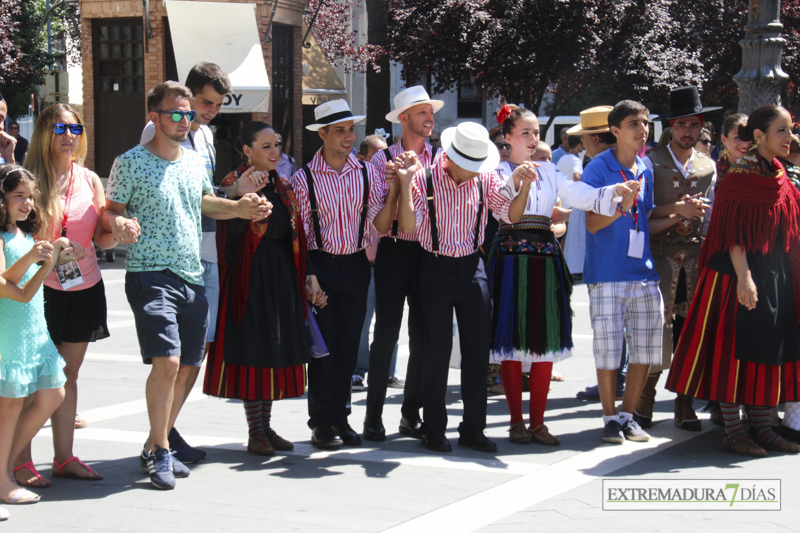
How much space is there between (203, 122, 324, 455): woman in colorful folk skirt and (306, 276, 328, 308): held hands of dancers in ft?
0.08

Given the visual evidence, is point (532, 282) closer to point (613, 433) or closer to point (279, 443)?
point (613, 433)

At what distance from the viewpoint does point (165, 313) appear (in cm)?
484

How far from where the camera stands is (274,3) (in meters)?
20.3

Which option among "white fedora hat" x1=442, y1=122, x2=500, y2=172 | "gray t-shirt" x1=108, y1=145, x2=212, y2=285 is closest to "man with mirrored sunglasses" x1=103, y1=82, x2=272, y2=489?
"gray t-shirt" x1=108, y1=145, x2=212, y2=285

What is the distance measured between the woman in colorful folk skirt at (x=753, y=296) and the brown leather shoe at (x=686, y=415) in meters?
0.42

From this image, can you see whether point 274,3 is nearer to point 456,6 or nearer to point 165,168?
point 456,6

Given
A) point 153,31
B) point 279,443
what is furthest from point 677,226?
point 153,31

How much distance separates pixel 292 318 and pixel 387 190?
1006 mm

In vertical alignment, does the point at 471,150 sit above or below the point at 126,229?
above

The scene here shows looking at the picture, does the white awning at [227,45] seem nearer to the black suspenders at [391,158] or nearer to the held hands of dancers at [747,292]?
the black suspenders at [391,158]

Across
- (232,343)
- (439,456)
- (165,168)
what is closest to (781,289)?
(439,456)

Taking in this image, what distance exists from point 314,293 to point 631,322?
1992mm

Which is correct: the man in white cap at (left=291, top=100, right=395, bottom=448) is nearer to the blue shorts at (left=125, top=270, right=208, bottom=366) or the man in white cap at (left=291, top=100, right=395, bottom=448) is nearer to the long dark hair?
the blue shorts at (left=125, top=270, right=208, bottom=366)

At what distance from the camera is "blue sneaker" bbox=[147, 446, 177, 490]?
191 inches
